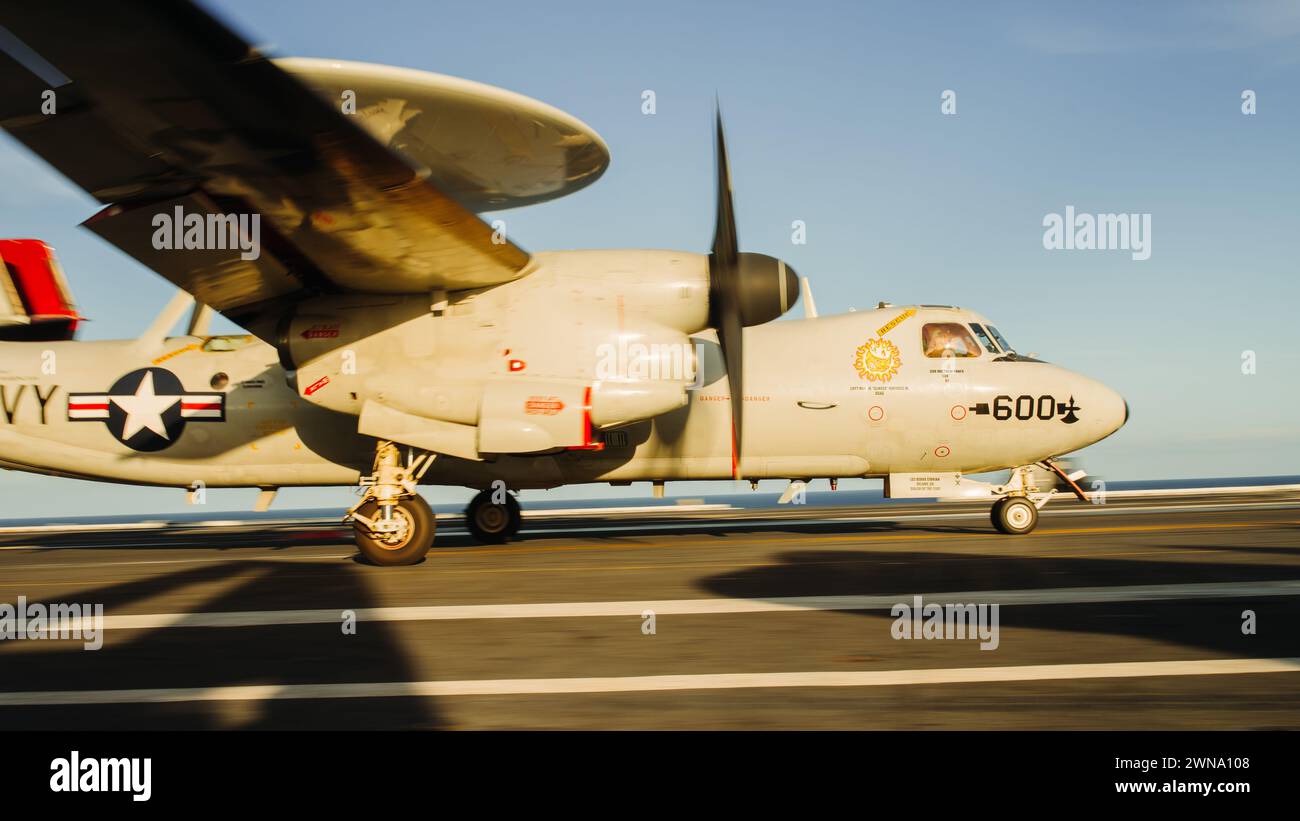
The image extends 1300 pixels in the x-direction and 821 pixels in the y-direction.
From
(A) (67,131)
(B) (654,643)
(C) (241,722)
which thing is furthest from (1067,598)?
(A) (67,131)

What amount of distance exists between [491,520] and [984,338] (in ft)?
30.1

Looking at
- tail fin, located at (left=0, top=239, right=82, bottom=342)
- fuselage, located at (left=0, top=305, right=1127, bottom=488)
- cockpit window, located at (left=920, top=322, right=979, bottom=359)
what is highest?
Answer: tail fin, located at (left=0, top=239, right=82, bottom=342)

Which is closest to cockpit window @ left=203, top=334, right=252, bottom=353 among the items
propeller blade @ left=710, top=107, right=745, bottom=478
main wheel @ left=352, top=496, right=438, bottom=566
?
main wheel @ left=352, top=496, right=438, bottom=566

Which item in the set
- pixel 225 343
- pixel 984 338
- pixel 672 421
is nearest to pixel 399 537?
pixel 672 421

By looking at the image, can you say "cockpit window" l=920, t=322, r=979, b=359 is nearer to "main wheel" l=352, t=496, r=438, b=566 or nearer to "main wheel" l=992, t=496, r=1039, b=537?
"main wheel" l=992, t=496, r=1039, b=537

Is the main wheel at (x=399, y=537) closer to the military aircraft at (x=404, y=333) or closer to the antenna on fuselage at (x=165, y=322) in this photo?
the military aircraft at (x=404, y=333)

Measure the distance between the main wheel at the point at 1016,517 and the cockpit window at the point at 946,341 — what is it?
2.58 meters

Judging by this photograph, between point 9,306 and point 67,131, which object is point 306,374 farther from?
point 9,306

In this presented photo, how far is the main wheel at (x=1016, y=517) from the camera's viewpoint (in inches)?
576

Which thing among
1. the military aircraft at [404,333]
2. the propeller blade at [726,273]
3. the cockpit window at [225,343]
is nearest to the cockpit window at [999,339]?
the military aircraft at [404,333]

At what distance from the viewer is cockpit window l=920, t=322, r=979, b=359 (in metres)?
15.3

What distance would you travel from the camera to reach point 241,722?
4.47 metres

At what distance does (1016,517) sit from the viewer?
1473cm

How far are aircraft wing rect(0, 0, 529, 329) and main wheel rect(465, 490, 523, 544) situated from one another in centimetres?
506
